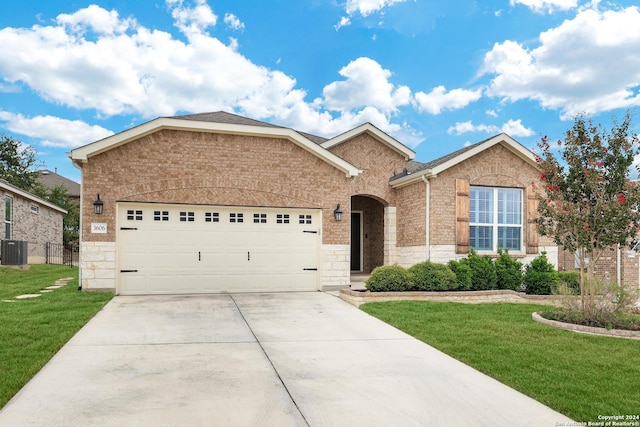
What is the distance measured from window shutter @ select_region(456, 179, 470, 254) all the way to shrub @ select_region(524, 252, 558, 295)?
197 cm

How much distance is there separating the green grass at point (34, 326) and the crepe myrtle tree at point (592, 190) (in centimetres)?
845

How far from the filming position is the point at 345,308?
10.0 metres

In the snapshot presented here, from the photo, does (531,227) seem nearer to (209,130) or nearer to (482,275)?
(482,275)

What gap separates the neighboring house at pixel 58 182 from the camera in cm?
4064

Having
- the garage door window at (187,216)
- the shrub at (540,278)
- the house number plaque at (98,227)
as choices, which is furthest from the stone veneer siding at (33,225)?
the shrub at (540,278)

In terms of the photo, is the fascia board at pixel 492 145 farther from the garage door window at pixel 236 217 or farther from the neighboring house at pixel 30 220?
the neighboring house at pixel 30 220

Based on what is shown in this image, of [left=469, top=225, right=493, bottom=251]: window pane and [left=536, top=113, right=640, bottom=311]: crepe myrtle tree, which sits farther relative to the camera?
[left=469, top=225, right=493, bottom=251]: window pane

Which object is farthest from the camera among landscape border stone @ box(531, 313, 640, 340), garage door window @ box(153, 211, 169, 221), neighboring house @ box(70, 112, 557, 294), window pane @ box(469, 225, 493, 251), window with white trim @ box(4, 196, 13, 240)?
window with white trim @ box(4, 196, 13, 240)

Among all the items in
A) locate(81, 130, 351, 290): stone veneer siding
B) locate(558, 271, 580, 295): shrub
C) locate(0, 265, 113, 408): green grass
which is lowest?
locate(0, 265, 113, 408): green grass

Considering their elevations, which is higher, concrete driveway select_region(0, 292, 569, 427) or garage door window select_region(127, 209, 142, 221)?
garage door window select_region(127, 209, 142, 221)

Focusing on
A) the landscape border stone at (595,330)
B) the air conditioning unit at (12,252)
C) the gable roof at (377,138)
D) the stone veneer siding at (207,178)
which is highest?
the gable roof at (377,138)

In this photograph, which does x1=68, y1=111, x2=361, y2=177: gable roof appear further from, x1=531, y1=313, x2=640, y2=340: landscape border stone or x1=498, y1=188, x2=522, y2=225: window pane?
x1=531, y1=313, x2=640, y2=340: landscape border stone

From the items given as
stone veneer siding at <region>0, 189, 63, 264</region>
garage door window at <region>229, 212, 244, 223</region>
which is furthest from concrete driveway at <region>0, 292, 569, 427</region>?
stone veneer siding at <region>0, 189, 63, 264</region>

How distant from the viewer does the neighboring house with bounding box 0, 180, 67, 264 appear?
21.0 m
